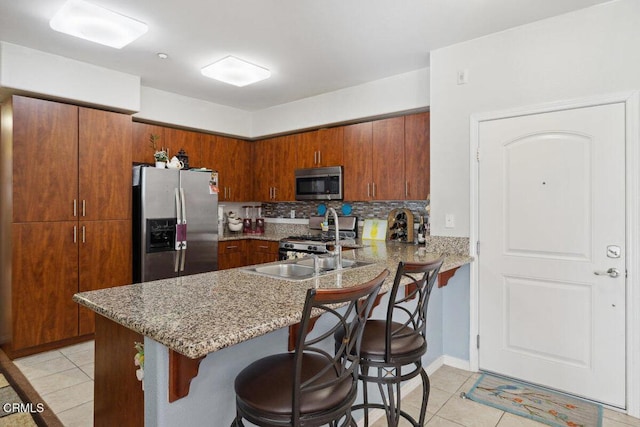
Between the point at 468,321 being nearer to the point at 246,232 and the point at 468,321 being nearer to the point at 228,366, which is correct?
the point at 228,366

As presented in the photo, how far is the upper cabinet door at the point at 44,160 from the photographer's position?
3090 mm

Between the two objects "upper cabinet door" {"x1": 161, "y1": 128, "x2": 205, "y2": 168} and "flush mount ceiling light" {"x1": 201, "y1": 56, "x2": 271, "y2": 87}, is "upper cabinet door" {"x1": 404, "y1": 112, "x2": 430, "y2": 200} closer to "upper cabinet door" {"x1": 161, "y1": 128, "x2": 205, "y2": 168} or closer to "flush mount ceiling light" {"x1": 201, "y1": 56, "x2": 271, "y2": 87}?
"flush mount ceiling light" {"x1": 201, "y1": 56, "x2": 271, "y2": 87}

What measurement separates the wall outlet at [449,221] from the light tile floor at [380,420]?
113cm

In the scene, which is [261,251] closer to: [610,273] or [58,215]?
[58,215]

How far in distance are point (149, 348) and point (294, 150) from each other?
373 centimetres

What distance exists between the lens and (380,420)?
2.23m

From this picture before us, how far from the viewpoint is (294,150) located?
4.74 m

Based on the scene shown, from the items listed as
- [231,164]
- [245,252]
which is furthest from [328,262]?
[231,164]

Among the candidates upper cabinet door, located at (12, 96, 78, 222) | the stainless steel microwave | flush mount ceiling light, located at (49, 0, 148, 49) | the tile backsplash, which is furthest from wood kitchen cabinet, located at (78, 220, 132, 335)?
the tile backsplash

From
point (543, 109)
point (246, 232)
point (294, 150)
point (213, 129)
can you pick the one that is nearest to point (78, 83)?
point (213, 129)

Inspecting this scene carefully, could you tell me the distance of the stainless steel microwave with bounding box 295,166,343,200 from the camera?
427 cm

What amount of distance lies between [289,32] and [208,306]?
7.30ft

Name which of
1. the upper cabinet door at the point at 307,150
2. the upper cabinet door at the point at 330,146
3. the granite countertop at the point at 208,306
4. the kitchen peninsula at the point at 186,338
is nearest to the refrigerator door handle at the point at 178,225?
the upper cabinet door at the point at 307,150

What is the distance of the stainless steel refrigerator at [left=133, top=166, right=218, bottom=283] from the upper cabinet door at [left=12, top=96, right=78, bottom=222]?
59 cm
